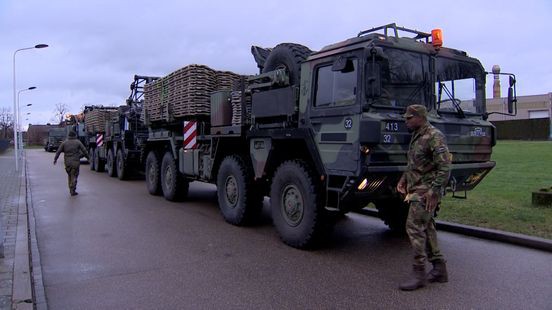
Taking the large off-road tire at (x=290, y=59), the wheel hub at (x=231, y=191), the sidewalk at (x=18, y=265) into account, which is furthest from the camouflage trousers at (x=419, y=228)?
the wheel hub at (x=231, y=191)

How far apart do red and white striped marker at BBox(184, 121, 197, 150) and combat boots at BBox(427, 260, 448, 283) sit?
5976 mm

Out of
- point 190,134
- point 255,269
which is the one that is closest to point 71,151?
point 190,134

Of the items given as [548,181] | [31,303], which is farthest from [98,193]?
[548,181]

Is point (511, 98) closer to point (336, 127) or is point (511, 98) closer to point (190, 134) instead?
point (336, 127)

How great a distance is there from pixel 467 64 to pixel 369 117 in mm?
2220

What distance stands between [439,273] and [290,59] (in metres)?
3.59

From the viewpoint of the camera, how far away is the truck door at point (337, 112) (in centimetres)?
570

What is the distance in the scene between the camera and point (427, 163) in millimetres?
4977

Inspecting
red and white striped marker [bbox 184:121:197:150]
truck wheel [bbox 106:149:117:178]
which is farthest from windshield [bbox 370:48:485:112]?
truck wheel [bbox 106:149:117:178]

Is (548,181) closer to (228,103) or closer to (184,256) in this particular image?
(228,103)

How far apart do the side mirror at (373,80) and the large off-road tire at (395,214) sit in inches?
95.1

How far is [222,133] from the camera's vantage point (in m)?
8.54

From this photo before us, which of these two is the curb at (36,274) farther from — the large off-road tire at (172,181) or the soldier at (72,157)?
the soldier at (72,157)

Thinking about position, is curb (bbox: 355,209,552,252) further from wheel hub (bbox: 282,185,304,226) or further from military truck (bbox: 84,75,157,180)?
military truck (bbox: 84,75,157,180)
